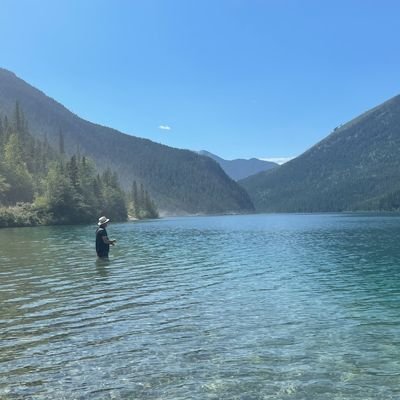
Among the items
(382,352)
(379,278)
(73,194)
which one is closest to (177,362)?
(382,352)

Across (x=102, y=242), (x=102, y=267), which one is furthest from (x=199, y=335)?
(x=102, y=242)

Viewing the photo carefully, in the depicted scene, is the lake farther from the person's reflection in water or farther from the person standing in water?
the person standing in water

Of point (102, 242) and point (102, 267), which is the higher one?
point (102, 242)

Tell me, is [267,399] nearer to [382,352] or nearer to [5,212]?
[382,352]

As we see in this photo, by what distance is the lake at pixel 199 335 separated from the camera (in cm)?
1305

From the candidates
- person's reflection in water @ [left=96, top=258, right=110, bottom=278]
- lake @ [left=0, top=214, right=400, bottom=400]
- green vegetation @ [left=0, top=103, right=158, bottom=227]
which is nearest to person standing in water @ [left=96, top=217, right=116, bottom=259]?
person's reflection in water @ [left=96, top=258, right=110, bottom=278]

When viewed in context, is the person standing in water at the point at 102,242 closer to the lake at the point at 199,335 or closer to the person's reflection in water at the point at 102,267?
the person's reflection in water at the point at 102,267

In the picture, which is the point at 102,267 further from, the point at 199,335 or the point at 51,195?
the point at 51,195

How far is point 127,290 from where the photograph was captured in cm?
2838

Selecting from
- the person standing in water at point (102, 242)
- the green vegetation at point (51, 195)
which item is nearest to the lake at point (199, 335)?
the person standing in water at point (102, 242)

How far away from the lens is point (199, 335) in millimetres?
18172

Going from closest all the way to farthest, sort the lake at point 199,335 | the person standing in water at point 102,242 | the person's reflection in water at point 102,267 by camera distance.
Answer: the lake at point 199,335 < the person's reflection in water at point 102,267 < the person standing in water at point 102,242

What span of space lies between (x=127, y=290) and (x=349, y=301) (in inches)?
495

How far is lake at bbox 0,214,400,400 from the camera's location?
13.1 meters
